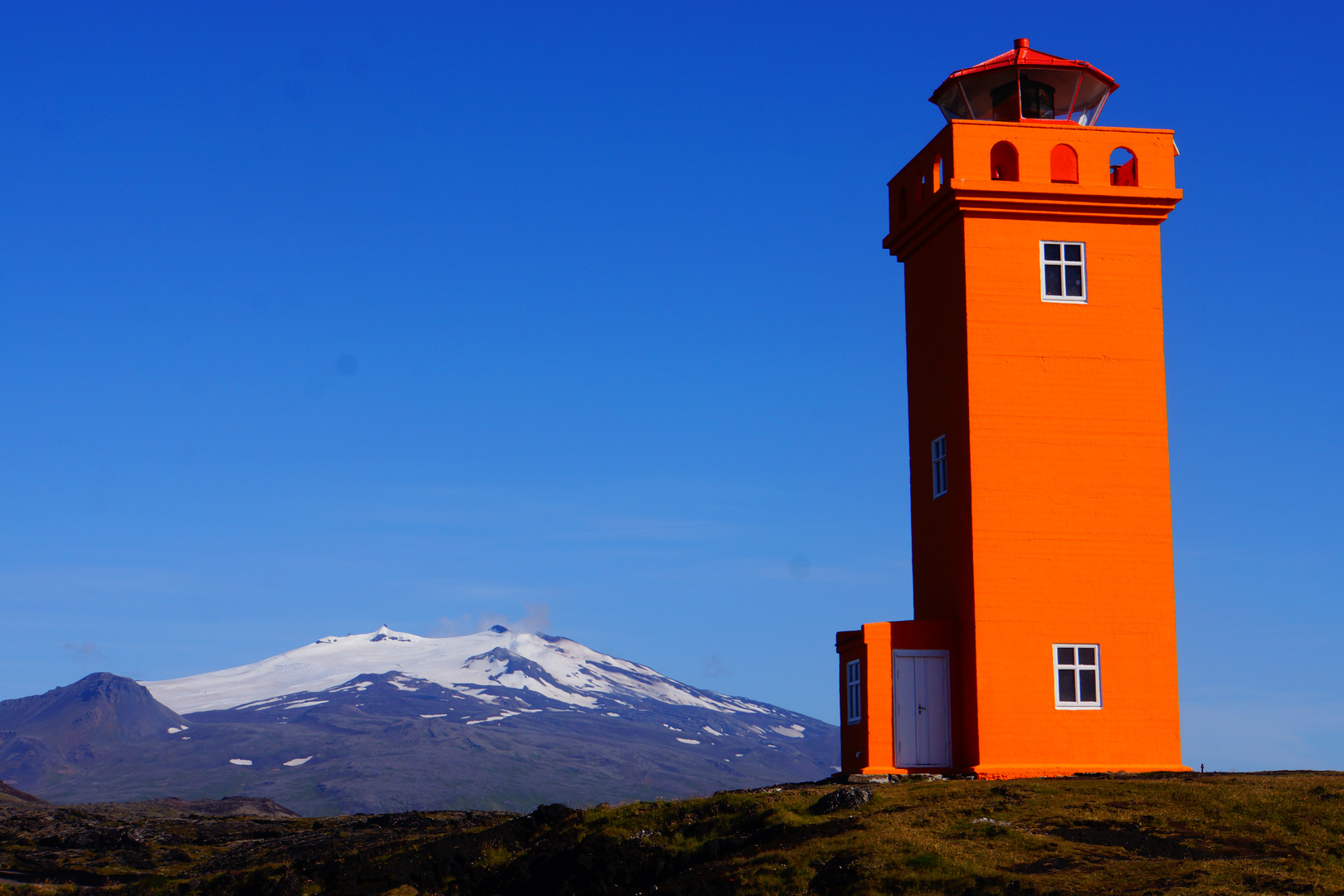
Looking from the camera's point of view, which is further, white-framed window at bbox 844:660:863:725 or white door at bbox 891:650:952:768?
white-framed window at bbox 844:660:863:725

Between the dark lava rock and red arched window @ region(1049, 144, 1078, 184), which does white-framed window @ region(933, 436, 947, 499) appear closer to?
red arched window @ region(1049, 144, 1078, 184)

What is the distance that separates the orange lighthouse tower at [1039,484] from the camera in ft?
92.9

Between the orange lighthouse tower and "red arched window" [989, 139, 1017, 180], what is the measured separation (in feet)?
0.19

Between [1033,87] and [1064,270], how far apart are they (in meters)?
5.25

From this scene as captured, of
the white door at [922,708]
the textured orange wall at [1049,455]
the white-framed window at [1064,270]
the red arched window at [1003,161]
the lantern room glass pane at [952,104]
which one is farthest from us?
the lantern room glass pane at [952,104]

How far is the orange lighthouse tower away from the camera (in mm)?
28312

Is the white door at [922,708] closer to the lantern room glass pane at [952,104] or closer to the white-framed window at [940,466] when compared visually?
the white-framed window at [940,466]

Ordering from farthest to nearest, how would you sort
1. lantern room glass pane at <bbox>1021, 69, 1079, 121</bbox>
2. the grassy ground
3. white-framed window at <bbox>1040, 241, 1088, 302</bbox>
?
1. lantern room glass pane at <bbox>1021, 69, 1079, 121</bbox>
2. white-framed window at <bbox>1040, 241, 1088, 302</bbox>
3. the grassy ground

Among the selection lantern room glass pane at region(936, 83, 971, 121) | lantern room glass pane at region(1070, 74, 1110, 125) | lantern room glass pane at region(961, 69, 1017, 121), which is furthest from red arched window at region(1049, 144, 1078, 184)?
lantern room glass pane at region(936, 83, 971, 121)

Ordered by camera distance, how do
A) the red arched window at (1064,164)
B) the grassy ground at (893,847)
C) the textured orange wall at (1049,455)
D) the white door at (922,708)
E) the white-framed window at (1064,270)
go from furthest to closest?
1. the red arched window at (1064,164)
2. the white-framed window at (1064,270)
3. the white door at (922,708)
4. the textured orange wall at (1049,455)
5. the grassy ground at (893,847)

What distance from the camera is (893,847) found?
20094 millimetres

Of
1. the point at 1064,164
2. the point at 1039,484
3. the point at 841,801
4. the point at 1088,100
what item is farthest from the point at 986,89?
the point at 841,801

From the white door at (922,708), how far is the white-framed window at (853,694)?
0.86 meters

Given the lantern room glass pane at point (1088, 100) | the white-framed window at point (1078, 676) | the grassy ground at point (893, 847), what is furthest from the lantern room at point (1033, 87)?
the grassy ground at point (893, 847)
